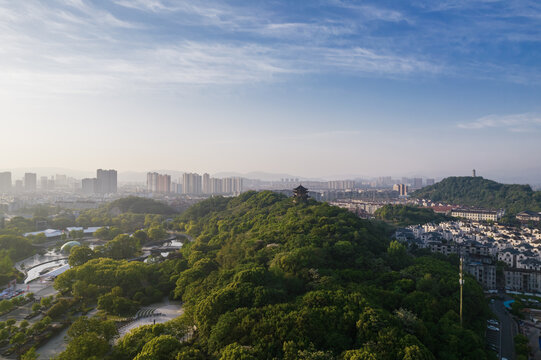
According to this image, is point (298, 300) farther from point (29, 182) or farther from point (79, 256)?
point (29, 182)

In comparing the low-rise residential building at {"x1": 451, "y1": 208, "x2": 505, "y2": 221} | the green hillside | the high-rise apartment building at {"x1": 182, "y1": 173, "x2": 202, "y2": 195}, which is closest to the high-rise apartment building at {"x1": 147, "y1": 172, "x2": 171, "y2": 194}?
the high-rise apartment building at {"x1": 182, "y1": 173, "x2": 202, "y2": 195}

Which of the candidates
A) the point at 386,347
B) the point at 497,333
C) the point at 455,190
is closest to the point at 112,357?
the point at 386,347

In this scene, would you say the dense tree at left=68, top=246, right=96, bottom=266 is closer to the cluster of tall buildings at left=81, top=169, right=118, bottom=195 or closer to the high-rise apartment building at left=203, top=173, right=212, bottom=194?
the cluster of tall buildings at left=81, top=169, right=118, bottom=195

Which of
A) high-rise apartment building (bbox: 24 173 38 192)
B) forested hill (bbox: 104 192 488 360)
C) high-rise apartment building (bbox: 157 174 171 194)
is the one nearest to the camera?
forested hill (bbox: 104 192 488 360)

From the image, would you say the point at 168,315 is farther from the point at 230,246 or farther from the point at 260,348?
the point at 260,348

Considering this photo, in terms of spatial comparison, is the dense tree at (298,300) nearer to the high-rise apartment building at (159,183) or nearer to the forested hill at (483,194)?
the forested hill at (483,194)

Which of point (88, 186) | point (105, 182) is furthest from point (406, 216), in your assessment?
point (88, 186)
